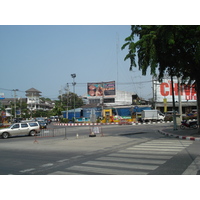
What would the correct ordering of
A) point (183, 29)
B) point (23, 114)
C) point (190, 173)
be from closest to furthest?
point (190, 173) < point (183, 29) < point (23, 114)

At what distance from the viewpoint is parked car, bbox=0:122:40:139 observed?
22.8 metres

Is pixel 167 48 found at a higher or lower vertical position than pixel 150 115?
higher

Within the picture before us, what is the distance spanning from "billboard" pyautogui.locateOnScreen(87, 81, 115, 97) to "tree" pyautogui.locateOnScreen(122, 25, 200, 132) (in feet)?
121

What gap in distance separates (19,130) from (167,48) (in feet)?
53.3

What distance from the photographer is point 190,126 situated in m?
23.6

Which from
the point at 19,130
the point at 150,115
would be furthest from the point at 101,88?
the point at 19,130

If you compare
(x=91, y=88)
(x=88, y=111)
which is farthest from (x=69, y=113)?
(x=91, y=88)

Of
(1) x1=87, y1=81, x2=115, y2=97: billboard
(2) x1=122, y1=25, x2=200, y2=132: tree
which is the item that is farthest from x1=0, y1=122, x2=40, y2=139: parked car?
(1) x1=87, y1=81, x2=115, y2=97: billboard

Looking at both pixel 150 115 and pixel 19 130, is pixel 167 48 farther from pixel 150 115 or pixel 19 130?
pixel 150 115

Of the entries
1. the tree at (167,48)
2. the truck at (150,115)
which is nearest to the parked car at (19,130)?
the tree at (167,48)

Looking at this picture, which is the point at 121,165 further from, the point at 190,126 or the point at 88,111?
the point at 88,111

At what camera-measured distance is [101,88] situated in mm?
56688

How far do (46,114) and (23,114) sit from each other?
8659mm

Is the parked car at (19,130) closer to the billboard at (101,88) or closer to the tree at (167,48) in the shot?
the tree at (167,48)
